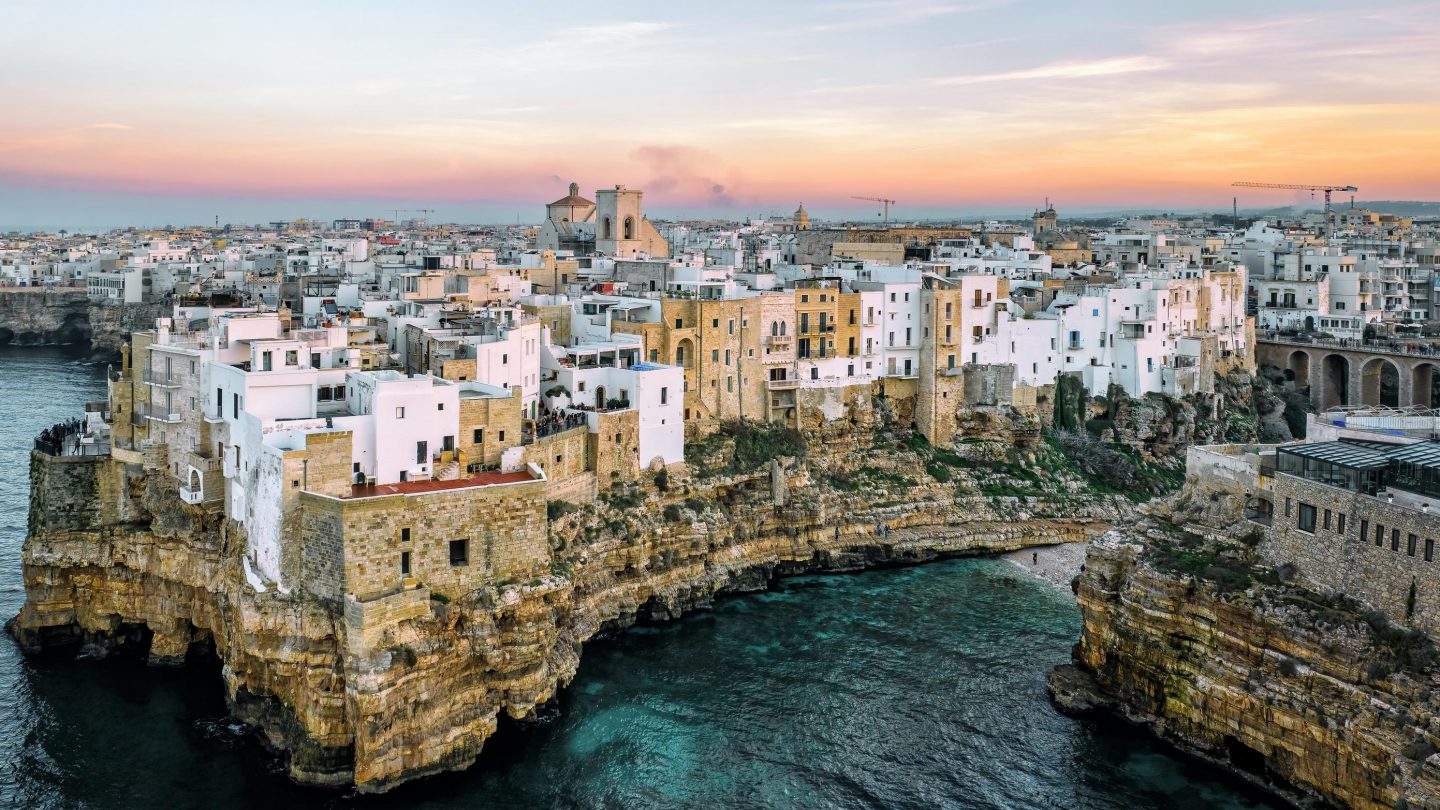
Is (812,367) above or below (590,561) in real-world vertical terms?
above

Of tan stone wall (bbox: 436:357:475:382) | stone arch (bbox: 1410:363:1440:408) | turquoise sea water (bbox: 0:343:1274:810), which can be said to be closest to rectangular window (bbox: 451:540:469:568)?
turquoise sea water (bbox: 0:343:1274:810)

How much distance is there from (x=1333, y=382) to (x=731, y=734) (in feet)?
147

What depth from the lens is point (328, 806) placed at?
26.6 meters

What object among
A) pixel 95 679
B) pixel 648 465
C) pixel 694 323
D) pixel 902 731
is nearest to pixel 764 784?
pixel 902 731

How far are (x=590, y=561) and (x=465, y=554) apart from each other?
7353 mm

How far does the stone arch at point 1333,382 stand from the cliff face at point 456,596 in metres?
18.9

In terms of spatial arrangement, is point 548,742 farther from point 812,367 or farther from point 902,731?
point 812,367

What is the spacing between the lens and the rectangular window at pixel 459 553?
98.5ft

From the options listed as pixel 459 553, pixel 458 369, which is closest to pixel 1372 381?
pixel 458 369

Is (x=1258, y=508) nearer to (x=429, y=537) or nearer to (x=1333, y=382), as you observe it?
(x=429, y=537)

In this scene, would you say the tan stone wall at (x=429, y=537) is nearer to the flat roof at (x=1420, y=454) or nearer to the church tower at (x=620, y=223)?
the flat roof at (x=1420, y=454)

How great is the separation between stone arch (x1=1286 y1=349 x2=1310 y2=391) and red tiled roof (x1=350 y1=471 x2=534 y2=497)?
151 ft

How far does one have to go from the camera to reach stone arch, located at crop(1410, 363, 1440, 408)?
5675cm

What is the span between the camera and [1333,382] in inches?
2464
